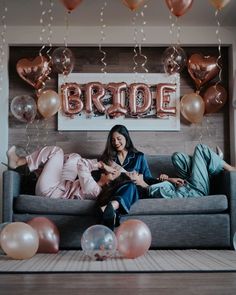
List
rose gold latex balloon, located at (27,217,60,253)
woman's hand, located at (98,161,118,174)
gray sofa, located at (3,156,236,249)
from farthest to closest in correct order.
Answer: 1. woman's hand, located at (98,161,118,174)
2. gray sofa, located at (3,156,236,249)
3. rose gold latex balloon, located at (27,217,60,253)

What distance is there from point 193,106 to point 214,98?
0.24 m

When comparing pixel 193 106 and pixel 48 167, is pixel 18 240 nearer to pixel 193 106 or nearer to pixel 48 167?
pixel 48 167

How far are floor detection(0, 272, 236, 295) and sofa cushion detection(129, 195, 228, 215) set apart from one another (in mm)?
1188

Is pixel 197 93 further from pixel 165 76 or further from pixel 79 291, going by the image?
pixel 79 291

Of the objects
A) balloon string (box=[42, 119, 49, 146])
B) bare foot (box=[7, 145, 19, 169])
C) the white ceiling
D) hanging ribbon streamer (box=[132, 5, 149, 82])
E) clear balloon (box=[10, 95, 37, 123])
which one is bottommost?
bare foot (box=[7, 145, 19, 169])

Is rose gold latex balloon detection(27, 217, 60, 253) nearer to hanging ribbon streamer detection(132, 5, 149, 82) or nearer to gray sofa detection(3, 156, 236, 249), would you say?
gray sofa detection(3, 156, 236, 249)

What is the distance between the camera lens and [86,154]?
183 inches

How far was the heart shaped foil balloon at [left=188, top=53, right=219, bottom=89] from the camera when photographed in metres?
4.45

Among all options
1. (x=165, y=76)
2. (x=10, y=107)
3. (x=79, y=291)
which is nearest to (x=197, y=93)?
(x=165, y=76)

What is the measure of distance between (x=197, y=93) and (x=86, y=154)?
123 centimetres

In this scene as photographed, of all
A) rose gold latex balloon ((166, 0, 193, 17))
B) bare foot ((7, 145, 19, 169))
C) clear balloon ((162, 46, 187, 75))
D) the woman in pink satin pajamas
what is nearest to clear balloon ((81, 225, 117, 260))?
the woman in pink satin pajamas

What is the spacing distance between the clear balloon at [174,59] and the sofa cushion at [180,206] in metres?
1.40

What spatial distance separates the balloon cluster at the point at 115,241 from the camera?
2783 millimetres

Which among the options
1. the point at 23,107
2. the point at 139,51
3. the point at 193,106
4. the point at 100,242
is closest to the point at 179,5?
the point at 193,106
